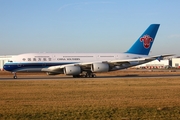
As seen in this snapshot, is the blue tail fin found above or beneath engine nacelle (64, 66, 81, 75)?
above

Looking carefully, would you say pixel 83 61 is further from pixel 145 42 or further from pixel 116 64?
pixel 145 42

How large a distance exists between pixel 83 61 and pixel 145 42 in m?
10.4

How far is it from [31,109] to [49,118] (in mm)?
Answer: 2632

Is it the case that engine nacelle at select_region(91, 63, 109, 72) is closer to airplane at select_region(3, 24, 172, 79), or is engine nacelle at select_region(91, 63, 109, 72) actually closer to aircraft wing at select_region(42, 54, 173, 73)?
→ airplane at select_region(3, 24, 172, 79)

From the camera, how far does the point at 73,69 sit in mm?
47000

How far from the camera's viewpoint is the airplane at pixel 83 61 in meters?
47.5

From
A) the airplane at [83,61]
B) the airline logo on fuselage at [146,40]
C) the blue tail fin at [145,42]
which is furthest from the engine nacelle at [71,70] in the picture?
the airline logo on fuselage at [146,40]

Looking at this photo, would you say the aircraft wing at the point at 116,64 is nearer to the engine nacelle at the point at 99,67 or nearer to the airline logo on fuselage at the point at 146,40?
the engine nacelle at the point at 99,67

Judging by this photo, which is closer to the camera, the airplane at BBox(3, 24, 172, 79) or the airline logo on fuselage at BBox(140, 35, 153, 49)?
the airplane at BBox(3, 24, 172, 79)

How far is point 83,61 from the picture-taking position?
50.4 m

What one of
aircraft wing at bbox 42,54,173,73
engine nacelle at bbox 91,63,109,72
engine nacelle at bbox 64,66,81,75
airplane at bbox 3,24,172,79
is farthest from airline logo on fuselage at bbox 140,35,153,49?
engine nacelle at bbox 64,66,81,75

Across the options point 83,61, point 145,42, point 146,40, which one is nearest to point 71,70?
point 83,61

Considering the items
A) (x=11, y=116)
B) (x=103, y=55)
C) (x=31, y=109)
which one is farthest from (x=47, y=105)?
(x=103, y=55)

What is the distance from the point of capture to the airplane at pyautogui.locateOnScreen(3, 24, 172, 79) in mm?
47469
